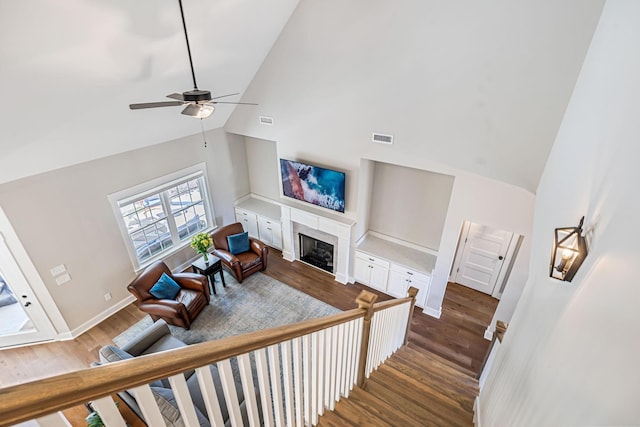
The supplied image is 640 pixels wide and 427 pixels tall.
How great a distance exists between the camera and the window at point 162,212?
570 cm

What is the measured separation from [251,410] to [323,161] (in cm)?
481

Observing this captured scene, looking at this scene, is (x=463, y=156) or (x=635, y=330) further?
(x=463, y=156)

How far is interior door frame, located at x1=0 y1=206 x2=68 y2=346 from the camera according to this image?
4.30 metres

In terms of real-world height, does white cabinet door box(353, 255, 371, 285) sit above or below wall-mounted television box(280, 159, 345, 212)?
below

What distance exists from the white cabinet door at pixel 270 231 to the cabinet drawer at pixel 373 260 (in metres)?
1.98

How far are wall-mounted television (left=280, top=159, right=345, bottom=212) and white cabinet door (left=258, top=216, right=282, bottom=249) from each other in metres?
0.94

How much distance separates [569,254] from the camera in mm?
1666

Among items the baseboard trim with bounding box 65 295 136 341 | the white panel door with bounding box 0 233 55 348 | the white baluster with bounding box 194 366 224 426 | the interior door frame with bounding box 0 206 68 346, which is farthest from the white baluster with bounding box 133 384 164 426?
the baseboard trim with bounding box 65 295 136 341

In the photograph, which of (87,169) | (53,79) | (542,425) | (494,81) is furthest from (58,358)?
(494,81)

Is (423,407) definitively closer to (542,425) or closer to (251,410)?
(542,425)

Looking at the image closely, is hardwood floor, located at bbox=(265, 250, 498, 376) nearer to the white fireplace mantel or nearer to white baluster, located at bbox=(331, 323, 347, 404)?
the white fireplace mantel

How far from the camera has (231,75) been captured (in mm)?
5148

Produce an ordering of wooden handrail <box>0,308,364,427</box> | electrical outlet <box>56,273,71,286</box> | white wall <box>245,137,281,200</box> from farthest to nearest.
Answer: white wall <box>245,137,281,200</box>, electrical outlet <box>56,273,71,286</box>, wooden handrail <box>0,308,364,427</box>

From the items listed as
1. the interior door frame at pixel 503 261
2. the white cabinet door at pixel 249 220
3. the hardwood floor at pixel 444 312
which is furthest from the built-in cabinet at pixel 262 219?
the interior door frame at pixel 503 261
